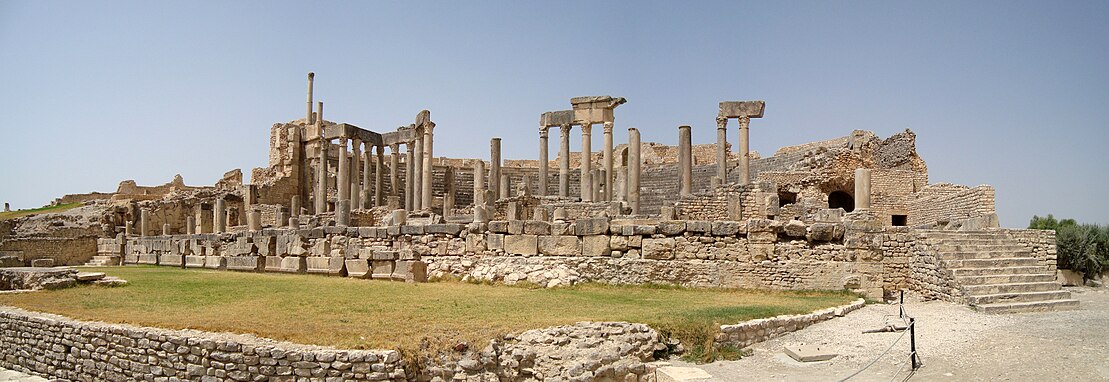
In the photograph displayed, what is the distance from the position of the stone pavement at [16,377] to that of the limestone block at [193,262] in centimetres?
1157

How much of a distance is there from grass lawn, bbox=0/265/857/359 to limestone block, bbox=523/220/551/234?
169cm

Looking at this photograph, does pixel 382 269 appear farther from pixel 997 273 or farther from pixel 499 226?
pixel 997 273

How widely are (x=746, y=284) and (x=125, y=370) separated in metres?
11.3

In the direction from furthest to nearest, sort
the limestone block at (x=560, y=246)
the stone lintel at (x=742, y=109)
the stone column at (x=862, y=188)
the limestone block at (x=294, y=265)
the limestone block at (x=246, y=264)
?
the stone lintel at (x=742, y=109) < the limestone block at (x=246, y=264) < the limestone block at (x=294, y=265) < the stone column at (x=862, y=188) < the limestone block at (x=560, y=246)

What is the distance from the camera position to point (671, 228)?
52.7 feet

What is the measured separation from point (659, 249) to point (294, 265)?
10.5 metres

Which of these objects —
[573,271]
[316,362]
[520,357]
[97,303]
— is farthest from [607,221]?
[97,303]

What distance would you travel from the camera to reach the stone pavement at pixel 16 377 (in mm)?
12094

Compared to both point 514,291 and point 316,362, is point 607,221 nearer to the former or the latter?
point 514,291

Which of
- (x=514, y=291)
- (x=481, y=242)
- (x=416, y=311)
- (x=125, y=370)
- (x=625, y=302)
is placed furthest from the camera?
(x=481, y=242)

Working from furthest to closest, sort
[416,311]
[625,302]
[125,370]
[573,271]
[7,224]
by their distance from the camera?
[7,224] → [573,271] → [625,302] → [416,311] → [125,370]

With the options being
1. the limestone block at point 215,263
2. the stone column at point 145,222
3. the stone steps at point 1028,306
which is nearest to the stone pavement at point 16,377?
the limestone block at point 215,263

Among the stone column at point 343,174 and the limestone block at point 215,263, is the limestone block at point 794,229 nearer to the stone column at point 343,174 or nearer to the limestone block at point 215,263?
the limestone block at point 215,263

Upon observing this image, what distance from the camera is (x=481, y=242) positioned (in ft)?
57.5
